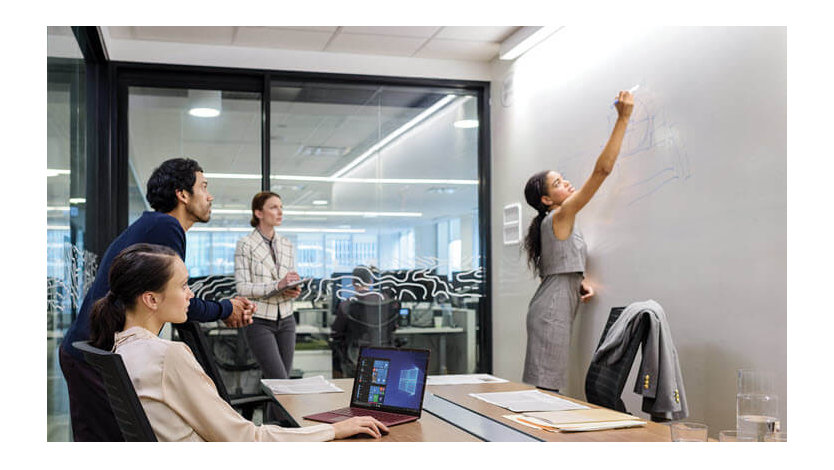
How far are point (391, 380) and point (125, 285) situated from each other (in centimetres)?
84

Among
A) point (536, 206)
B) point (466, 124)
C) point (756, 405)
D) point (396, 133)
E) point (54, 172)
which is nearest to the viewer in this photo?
point (756, 405)

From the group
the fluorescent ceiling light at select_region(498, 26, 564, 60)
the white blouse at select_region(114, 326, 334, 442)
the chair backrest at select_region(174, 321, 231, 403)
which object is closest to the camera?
the white blouse at select_region(114, 326, 334, 442)

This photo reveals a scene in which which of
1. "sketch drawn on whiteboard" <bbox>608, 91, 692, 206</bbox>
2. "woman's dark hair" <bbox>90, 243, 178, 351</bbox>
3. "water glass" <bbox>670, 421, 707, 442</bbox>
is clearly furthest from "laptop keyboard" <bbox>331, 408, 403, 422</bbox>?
"sketch drawn on whiteboard" <bbox>608, 91, 692, 206</bbox>

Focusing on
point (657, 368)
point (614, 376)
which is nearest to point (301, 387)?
point (614, 376)

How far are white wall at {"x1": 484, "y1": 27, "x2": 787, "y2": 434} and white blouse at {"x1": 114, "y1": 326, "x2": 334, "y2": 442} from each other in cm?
211

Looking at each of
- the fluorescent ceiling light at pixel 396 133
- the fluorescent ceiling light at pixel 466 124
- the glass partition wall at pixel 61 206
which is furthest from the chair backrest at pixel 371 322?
the glass partition wall at pixel 61 206

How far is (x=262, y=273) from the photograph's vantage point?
15.4 feet

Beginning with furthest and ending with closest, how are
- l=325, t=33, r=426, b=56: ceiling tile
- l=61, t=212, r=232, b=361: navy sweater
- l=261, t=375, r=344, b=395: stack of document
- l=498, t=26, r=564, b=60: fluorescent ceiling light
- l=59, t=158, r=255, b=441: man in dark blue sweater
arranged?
l=325, t=33, r=426, b=56: ceiling tile → l=498, t=26, r=564, b=60: fluorescent ceiling light → l=261, t=375, r=344, b=395: stack of document → l=61, t=212, r=232, b=361: navy sweater → l=59, t=158, r=255, b=441: man in dark blue sweater

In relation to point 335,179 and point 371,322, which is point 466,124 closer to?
point 335,179

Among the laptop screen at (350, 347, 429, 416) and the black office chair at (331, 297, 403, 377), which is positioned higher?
the laptop screen at (350, 347, 429, 416)

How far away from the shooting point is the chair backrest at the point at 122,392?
5.00 ft

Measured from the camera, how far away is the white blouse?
66.4 inches

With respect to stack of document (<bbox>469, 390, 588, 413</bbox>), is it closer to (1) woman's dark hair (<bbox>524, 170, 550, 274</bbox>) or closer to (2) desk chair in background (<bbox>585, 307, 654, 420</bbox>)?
(2) desk chair in background (<bbox>585, 307, 654, 420</bbox>)

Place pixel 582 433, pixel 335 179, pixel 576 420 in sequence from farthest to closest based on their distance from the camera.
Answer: pixel 335 179 → pixel 576 420 → pixel 582 433
